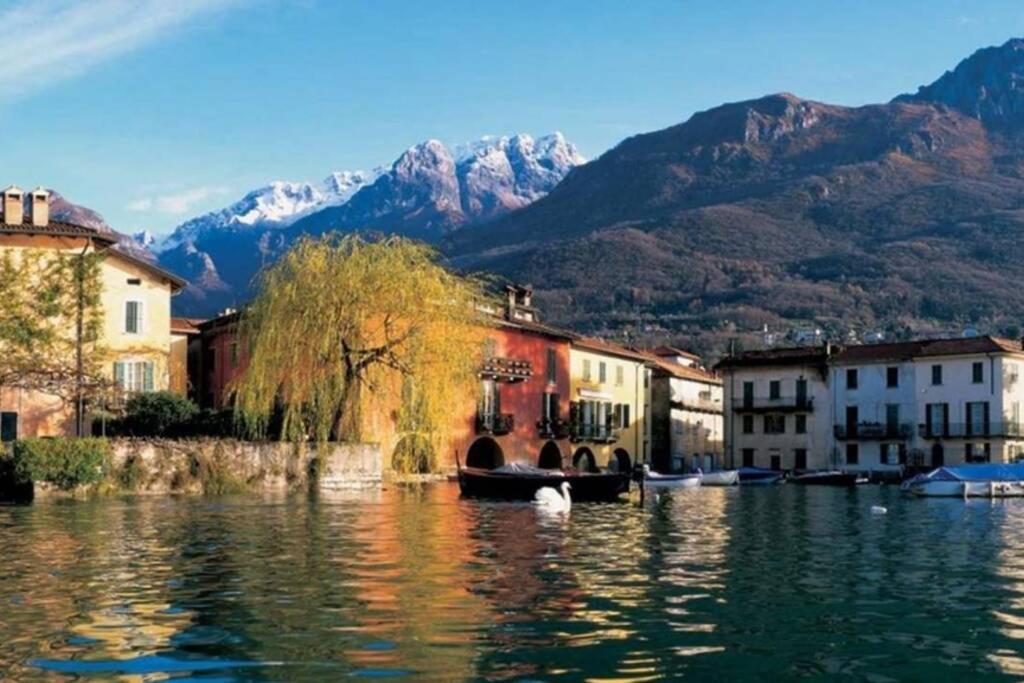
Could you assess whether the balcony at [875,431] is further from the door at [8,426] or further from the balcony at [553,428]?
the door at [8,426]

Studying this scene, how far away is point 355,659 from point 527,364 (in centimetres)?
5981

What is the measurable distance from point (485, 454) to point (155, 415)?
917 inches

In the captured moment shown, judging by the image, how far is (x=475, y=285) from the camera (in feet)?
178

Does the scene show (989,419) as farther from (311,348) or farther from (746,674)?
(746,674)

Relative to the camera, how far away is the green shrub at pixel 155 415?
52.3 metres

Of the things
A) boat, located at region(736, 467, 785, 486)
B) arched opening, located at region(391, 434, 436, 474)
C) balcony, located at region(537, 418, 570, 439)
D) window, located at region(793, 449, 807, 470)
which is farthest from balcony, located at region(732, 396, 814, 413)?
arched opening, located at region(391, 434, 436, 474)

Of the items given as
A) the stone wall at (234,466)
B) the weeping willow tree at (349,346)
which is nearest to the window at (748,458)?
the weeping willow tree at (349,346)

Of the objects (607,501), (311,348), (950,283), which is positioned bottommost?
(607,501)

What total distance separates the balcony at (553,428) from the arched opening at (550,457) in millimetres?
736

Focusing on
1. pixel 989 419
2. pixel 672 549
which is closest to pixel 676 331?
pixel 989 419

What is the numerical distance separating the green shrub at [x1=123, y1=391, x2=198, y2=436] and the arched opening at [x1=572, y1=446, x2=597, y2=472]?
31.6 m

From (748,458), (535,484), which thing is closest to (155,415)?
(535,484)

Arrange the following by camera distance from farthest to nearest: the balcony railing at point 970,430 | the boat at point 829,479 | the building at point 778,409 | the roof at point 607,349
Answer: the building at point 778,409
the balcony railing at point 970,430
the roof at point 607,349
the boat at point 829,479

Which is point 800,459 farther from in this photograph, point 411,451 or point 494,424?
point 411,451
